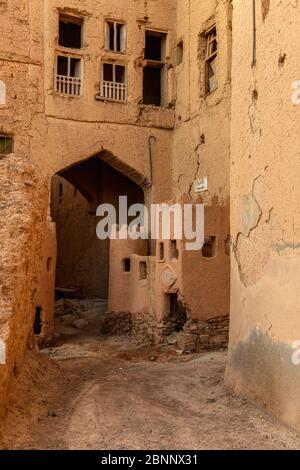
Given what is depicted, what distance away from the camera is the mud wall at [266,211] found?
573 centimetres

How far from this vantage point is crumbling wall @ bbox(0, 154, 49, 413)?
510cm

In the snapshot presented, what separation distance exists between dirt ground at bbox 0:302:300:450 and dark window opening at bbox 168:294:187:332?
3202mm

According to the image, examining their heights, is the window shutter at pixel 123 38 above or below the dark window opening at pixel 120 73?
above

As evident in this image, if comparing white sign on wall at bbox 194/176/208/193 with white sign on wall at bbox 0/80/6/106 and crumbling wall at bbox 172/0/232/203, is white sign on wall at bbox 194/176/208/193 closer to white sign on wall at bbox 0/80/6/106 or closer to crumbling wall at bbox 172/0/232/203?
crumbling wall at bbox 172/0/232/203

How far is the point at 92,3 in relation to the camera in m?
15.7

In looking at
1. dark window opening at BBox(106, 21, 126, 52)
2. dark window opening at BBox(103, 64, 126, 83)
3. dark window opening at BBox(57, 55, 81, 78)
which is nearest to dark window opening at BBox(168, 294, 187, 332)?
dark window opening at BBox(103, 64, 126, 83)

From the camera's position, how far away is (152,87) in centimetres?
1959

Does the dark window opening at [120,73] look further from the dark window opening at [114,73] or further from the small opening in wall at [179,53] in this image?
the small opening in wall at [179,53]

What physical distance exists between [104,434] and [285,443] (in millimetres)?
1767

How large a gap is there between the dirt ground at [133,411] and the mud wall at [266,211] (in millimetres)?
402

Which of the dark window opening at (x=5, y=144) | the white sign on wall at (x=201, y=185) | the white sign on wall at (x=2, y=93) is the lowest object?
the white sign on wall at (x=201, y=185)

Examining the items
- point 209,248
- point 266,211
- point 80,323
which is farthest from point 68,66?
point 266,211

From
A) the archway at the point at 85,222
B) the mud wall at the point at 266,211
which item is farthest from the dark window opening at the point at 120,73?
the mud wall at the point at 266,211

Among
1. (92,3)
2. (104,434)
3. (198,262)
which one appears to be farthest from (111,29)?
(104,434)
